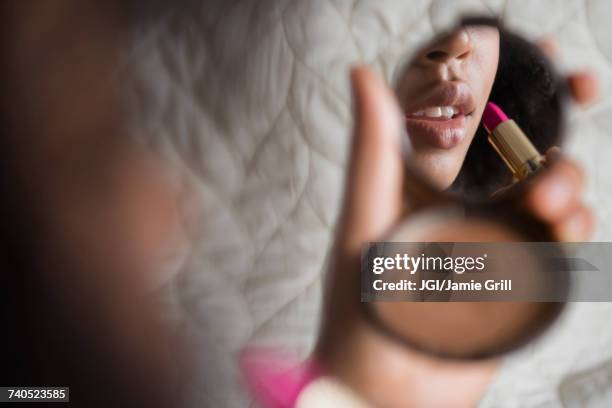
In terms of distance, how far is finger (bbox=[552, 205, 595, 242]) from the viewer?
364mm

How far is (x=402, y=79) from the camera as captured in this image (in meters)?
0.37

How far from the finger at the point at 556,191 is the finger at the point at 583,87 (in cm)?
4

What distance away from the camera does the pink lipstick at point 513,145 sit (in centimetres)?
36

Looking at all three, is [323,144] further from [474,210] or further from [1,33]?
[1,33]

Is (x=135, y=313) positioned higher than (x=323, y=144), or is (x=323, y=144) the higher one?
(x=323, y=144)

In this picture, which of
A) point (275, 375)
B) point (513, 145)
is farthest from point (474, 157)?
point (275, 375)

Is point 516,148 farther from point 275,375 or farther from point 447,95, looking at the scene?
point 275,375

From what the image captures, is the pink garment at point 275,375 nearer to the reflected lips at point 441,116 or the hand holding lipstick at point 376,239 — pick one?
the hand holding lipstick at point 376,239

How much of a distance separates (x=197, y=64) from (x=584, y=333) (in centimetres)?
30

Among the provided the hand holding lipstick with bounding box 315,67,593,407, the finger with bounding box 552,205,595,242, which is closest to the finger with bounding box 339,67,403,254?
the hand holding lipstick with bounding box 315,67,593,407

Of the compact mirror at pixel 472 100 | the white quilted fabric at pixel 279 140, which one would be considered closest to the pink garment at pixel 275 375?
the white quilted fabric at pixel 279 140

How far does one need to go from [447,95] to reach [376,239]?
100mm

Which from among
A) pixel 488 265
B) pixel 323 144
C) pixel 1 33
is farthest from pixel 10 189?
pixel 488 265

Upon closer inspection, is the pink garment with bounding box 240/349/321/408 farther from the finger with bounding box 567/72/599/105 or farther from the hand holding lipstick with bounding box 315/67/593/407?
the finger with bounding box 567/72/599/105
